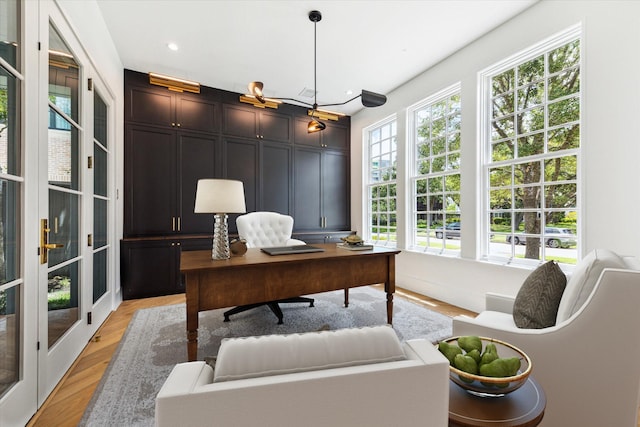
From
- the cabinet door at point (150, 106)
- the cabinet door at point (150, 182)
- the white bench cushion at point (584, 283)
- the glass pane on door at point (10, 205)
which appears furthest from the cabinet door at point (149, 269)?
the white bench cushion at point (584, 283)

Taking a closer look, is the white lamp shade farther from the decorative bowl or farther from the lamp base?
the decorative bowl

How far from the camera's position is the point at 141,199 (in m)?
3.78

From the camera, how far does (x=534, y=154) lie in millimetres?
2750

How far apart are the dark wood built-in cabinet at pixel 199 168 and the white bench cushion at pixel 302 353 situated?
3.56 metres

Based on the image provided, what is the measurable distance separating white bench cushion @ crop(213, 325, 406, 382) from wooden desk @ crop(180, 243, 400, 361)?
3.85ft

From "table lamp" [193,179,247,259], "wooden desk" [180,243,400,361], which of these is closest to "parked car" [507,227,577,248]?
"wooden desk" [180,243,400,361]

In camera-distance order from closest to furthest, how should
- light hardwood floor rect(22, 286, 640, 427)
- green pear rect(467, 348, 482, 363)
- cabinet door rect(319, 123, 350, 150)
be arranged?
green pear rect(467, 348, 482, 363)
light hardwood floor rect(22, 286, 640, 427)
cabinet door rect(319, 123, 350, 150)

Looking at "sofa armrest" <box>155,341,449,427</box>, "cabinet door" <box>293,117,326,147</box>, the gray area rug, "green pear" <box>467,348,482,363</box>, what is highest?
"cabinet door" <box>293,117,326,147</box>

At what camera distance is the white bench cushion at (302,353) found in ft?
2.14

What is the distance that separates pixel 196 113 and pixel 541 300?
176 inches

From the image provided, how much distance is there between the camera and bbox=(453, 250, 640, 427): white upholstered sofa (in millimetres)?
1126

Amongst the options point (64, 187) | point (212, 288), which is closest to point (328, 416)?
point (212, 288)

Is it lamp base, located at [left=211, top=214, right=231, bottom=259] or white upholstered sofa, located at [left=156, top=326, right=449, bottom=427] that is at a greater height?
lamp base, located at [left=211, top=214, right=231, bottom=259]

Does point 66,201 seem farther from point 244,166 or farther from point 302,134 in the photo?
point 302,134
